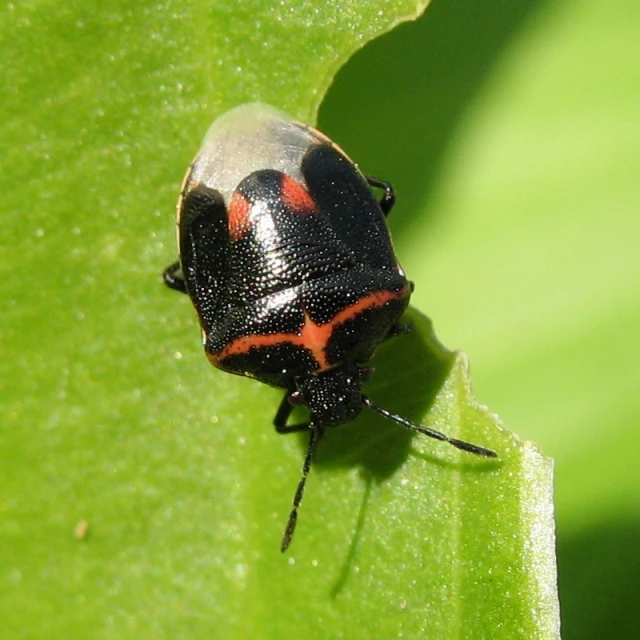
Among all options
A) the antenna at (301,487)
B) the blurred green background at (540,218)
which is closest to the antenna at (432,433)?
the antenna at (301,487)

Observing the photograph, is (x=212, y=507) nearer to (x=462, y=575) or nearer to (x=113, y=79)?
(x=462, y=575)

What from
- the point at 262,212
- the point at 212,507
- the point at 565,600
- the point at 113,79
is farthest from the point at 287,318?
the point at 565,600

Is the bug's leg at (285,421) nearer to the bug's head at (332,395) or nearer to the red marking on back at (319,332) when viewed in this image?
the bug's head at (332,395)

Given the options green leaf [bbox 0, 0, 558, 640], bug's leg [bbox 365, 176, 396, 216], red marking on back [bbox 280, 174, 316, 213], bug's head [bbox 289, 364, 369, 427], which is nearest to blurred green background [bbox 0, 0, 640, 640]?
green leaf [bbox 0, 0, 558, 640]

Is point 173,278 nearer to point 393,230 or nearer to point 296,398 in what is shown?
point 296,398

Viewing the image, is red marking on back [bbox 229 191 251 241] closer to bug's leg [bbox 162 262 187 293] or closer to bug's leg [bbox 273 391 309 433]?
bug's leg [bbox 162 262 187 293]

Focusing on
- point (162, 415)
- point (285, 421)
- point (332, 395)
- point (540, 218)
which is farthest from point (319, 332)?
point (540, 218)
